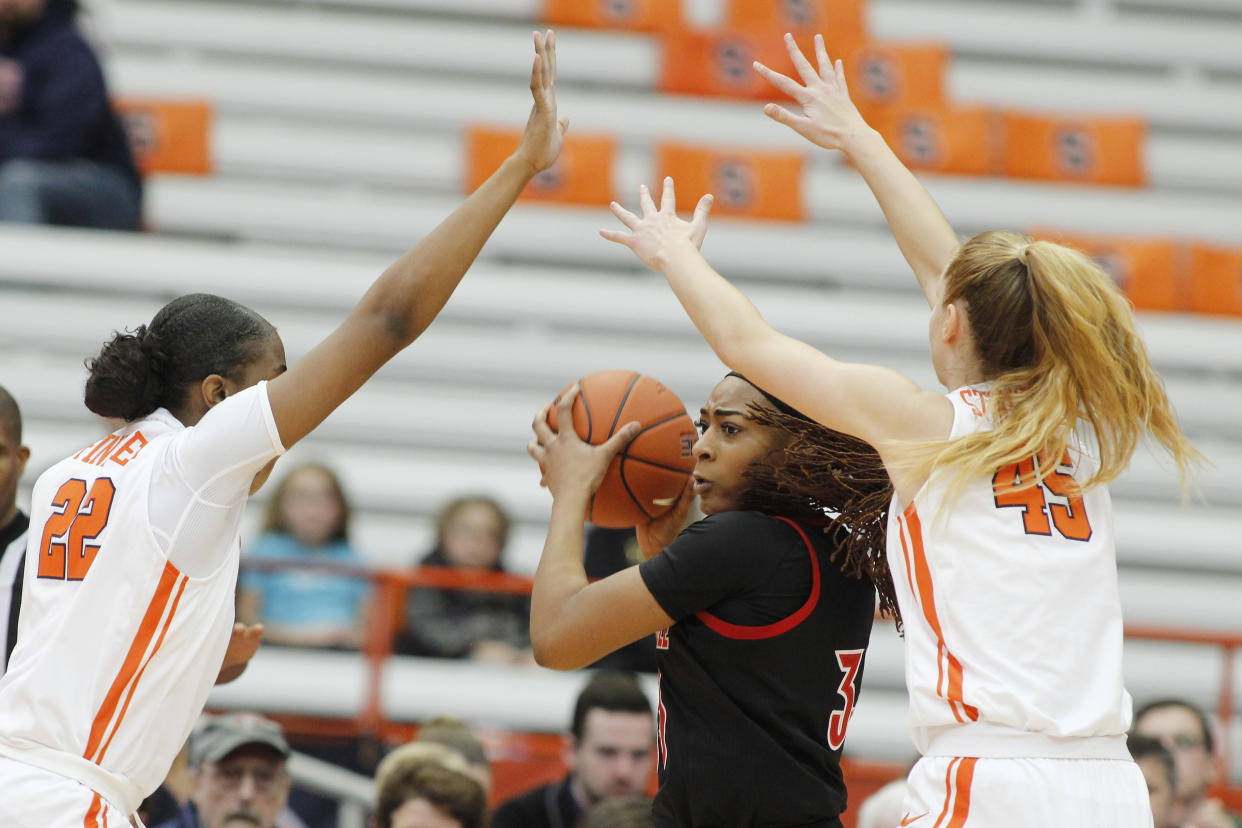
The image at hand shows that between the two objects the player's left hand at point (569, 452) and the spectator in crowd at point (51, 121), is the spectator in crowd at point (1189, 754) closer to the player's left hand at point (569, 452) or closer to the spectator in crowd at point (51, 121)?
the player's left hand at point (569, 452)

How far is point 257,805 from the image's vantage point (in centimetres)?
509

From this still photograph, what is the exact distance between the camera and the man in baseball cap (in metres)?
5.08

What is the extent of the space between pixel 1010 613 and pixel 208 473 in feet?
5.06

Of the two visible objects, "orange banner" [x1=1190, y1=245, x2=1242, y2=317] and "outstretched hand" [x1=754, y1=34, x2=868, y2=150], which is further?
"orange banner" [x1=1190, y1=245, x2=1242, y2=317]

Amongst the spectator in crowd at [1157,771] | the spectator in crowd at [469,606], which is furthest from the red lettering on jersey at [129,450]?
the spectator in crowd at [1157,771]

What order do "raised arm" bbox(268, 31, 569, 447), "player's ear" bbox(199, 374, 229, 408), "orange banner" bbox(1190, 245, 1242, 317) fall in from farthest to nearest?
"orange banner" bbox(1190, 245, 1242, 317)
"player's ear" bbox(199, 374, 229, 408)
"raised arm" bbox(268, 31, 569, 447)

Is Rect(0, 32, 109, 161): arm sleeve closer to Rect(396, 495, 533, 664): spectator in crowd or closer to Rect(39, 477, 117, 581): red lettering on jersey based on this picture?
Rect(396, 495, 533, 664): spectator in crowd

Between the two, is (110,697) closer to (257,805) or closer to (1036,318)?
(1036,318)

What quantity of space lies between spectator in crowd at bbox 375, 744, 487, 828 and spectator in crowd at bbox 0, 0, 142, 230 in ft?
15.2

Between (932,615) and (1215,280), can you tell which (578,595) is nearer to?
(932,615)

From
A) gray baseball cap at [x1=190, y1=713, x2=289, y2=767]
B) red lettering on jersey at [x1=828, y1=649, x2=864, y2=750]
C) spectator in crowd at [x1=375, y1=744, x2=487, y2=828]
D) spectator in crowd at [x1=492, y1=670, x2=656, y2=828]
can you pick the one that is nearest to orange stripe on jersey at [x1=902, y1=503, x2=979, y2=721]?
red lettering on jersey at [x1=828, y1=649, x2=864, y2=750]

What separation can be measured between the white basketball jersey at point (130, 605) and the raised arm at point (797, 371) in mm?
889

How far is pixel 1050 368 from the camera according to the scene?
291cm

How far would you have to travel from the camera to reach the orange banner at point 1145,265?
936 cm
